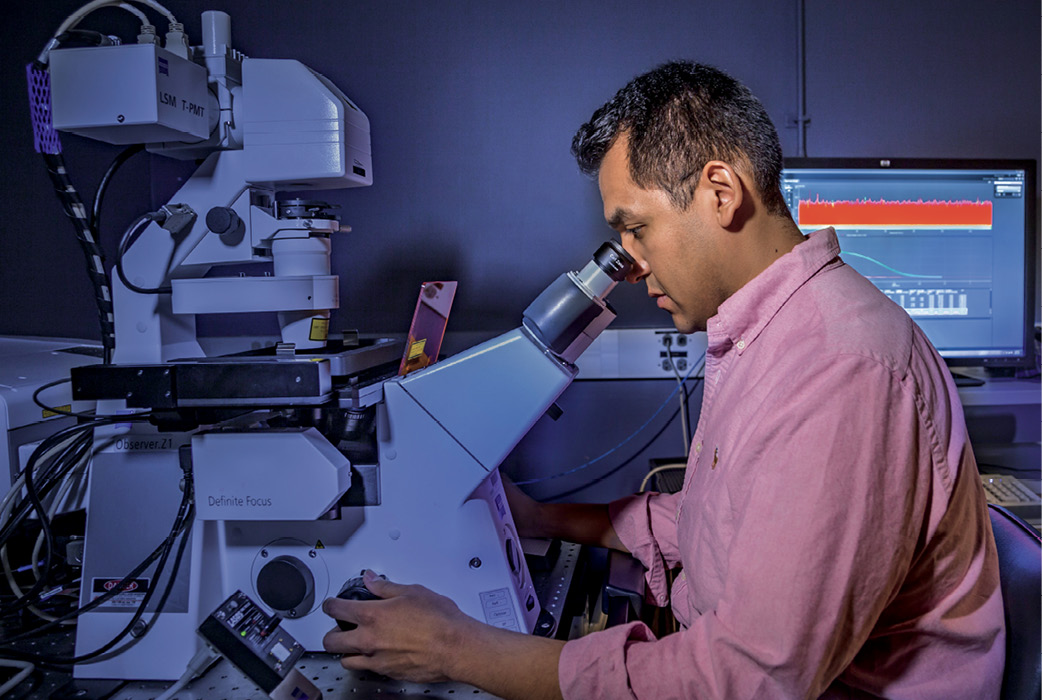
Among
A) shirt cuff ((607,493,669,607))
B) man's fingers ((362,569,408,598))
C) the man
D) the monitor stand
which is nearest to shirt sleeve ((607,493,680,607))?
shirt cuff ((607,493,669,607))

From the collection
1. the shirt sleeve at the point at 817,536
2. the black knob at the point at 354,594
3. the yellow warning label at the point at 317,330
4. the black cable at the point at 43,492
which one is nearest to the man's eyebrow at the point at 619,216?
the shirt sleeve at the point at 817,536

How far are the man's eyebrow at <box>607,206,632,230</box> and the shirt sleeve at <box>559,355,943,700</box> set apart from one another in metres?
0.33

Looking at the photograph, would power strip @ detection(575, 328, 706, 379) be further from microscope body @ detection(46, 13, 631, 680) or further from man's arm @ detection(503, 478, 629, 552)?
microscope body @ detection(46, 13, 631, 680)

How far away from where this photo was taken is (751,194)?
0.89 metres

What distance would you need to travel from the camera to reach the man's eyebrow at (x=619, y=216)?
0.94 meters

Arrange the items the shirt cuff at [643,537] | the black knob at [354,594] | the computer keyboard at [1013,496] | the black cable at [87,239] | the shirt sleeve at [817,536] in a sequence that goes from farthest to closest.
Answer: the computer keyboard at [1013,496] < the shirt cuff at [643,537] < the black cable at [87,239] < the black knob at [354,594] < the shirt sleeve at [817,536]

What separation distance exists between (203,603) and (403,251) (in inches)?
39.4

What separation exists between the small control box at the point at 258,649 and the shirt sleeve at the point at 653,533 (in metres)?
0.57

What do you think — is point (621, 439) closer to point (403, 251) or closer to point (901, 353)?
point (403, 251)

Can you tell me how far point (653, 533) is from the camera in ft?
4.09

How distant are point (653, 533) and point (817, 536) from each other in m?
0.61

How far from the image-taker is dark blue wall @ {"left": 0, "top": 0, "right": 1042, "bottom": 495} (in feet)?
5.80

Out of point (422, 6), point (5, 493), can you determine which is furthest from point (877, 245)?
point (5, 493)

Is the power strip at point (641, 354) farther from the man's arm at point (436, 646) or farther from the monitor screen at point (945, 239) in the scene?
the man's arm at point (436, 646)
